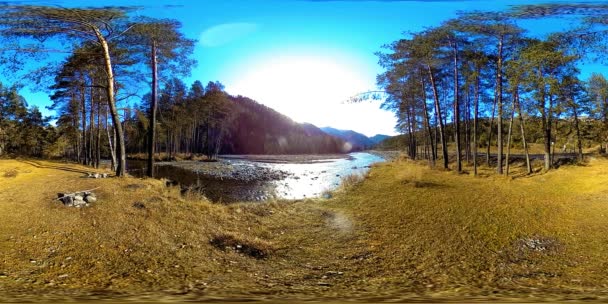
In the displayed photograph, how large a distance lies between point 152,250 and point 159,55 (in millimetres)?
9985

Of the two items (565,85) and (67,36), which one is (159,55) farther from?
(565,85)

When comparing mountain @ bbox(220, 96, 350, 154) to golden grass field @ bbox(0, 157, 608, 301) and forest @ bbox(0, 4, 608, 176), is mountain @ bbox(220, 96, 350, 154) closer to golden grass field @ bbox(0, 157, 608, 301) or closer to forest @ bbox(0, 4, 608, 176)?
forest @ bbox(0, 4, 608, 176)

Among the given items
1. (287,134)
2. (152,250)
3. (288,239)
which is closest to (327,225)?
(288,239)

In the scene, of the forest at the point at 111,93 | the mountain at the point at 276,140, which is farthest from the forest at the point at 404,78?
the mountain at the point at 276,140

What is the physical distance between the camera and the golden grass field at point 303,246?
366cm

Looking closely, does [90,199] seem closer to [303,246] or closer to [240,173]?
[303,246]

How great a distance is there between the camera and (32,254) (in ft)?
17.4

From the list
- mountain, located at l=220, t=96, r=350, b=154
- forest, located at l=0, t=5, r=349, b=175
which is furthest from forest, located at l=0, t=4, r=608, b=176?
mountain, located at l=220, t=96, r=350, b=154

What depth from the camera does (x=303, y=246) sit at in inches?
260

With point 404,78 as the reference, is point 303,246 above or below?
below

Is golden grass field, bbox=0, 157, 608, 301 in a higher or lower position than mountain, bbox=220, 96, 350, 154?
lower

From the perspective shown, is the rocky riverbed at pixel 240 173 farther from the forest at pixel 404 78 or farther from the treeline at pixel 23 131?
the treeline at pixel 23 131

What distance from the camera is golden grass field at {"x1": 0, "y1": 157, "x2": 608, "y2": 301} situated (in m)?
3.66

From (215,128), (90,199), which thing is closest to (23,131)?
(215,128)
